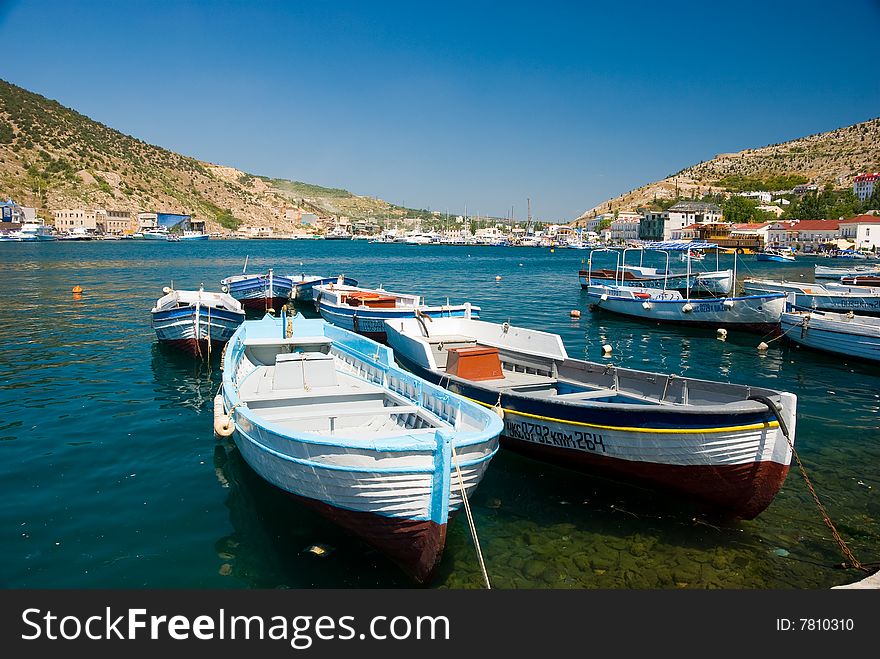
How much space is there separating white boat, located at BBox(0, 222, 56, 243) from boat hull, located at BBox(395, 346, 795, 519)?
14541 centimetres

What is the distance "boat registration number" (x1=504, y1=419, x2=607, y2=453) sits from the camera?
1034cm

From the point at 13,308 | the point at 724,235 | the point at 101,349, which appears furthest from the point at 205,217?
the point at 101,349

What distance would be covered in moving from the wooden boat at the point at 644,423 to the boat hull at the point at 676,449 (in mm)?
16

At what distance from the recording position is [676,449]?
372 inches

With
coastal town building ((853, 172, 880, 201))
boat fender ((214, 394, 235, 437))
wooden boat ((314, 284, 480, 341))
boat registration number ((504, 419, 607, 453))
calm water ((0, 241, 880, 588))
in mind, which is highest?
coastal town building ((853, 172, 880, 201))

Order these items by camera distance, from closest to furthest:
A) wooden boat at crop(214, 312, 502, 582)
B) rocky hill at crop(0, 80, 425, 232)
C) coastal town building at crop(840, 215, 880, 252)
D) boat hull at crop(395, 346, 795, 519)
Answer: wooden boat at crop(214, 312, 502, 582) → boat hull at crop(395, 346, 795, 519) → coastal town building at crop(840, 215, 880, 252) → rocky hill at crop(0, 80, 425, 232)

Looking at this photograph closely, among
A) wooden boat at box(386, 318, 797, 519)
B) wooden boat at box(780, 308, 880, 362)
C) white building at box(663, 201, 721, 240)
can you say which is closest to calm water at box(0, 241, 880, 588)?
wooden boat at box(386, 318, 797, 519)

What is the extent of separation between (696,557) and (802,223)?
488 feet

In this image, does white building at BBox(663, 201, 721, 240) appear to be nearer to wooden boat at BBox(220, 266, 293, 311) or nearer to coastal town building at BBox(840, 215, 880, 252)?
coastal town building at BBox(840, 215, 880, 252)

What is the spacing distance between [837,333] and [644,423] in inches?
731

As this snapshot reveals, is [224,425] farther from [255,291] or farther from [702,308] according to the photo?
[702,308]

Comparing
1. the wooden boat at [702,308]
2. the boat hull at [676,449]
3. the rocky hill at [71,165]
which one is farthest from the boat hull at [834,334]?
the rocky hill at [71,165]

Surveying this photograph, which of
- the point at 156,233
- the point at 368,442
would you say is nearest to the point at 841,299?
the point at 368,442

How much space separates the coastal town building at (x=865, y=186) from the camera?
159m
